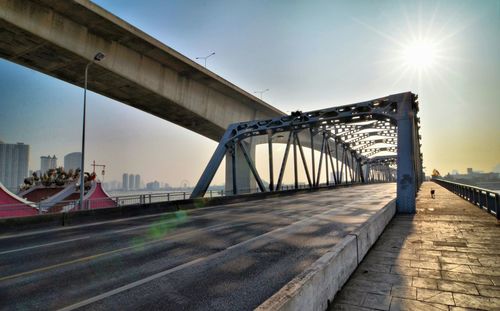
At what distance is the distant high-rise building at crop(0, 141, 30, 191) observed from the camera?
7305 cm

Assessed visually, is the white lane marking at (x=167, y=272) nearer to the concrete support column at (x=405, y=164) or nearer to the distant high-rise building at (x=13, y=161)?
the concrete support column at (x=405, y=164)

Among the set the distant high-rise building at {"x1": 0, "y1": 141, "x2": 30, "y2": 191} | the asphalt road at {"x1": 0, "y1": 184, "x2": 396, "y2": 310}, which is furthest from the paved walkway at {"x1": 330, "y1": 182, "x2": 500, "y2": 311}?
the distant high-rise building at {"x1": 0, "y1": 141, "x2": 30, "y2": 191}

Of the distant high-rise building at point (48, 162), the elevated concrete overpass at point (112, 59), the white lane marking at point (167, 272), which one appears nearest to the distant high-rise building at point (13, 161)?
the distant high-rise building at point (48, 162)

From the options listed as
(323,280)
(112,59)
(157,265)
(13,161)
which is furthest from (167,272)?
(13,161)

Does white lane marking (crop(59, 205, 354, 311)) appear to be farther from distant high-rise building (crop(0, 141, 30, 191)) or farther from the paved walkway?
distant high-rise building (crop(0, 141, 30, 191))

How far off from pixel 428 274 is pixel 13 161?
99.3 m

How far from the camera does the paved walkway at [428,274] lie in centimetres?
418

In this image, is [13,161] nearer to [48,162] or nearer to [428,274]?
[48,162]

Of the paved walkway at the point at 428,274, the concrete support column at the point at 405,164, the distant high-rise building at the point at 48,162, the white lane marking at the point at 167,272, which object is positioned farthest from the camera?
the distant high-rise building at the point at 48,162

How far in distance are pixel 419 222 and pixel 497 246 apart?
4117mm

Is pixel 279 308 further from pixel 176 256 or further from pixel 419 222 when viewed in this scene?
pixel 419 222

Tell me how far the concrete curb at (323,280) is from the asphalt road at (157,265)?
3.25 feet

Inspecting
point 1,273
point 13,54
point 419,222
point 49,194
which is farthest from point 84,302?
point 49,194

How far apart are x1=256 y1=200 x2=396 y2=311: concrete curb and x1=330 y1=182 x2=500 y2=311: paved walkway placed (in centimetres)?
24
